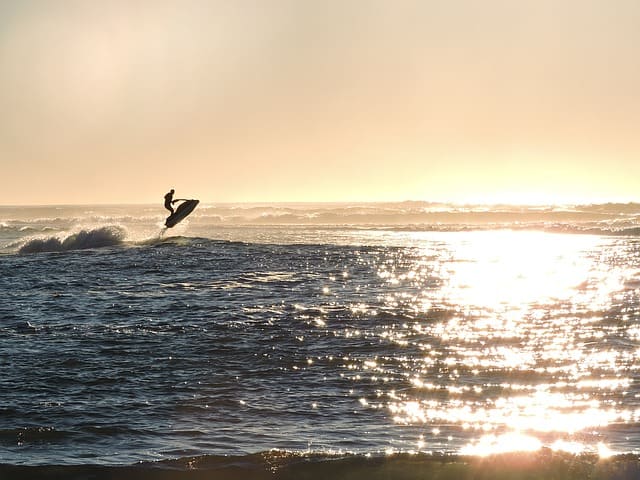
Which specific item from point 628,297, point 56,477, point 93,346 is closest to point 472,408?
Result: point 56,477

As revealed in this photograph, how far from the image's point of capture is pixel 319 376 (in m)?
11.9

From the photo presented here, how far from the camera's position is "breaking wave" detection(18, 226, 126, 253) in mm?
42000

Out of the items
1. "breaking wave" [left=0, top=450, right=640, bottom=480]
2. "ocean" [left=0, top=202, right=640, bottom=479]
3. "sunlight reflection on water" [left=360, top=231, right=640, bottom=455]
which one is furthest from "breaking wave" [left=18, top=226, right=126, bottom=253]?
"breaking wave" [left=0, top=450, right=640, bottom=480]

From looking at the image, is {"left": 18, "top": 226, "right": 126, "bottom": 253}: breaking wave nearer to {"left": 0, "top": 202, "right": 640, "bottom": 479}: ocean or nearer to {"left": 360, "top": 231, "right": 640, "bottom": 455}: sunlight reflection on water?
{"left": 0, "top": 202, "right": 640, "bottom": 479}: ocean

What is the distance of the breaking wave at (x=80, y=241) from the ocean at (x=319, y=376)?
15.9 metres

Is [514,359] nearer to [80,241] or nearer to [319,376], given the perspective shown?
[319,376]

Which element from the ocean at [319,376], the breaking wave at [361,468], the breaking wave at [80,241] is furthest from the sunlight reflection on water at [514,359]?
the breaking wave at [80,241]

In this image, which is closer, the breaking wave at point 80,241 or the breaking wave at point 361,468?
the breaking wave at point 361,468

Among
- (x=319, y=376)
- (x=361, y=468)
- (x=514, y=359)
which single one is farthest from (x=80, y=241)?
(x=361, y=468)

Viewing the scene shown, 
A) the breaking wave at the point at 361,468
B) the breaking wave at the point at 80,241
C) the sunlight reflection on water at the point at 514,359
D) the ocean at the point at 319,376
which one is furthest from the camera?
the breaking wave at the point at 80,241

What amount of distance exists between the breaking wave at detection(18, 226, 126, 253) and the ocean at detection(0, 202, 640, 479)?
15.9 m

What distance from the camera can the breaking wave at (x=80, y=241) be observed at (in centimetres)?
4200

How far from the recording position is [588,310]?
18391 mm

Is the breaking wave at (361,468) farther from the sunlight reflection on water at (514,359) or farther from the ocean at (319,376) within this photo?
the sunlight reflection on water at (514,359)
